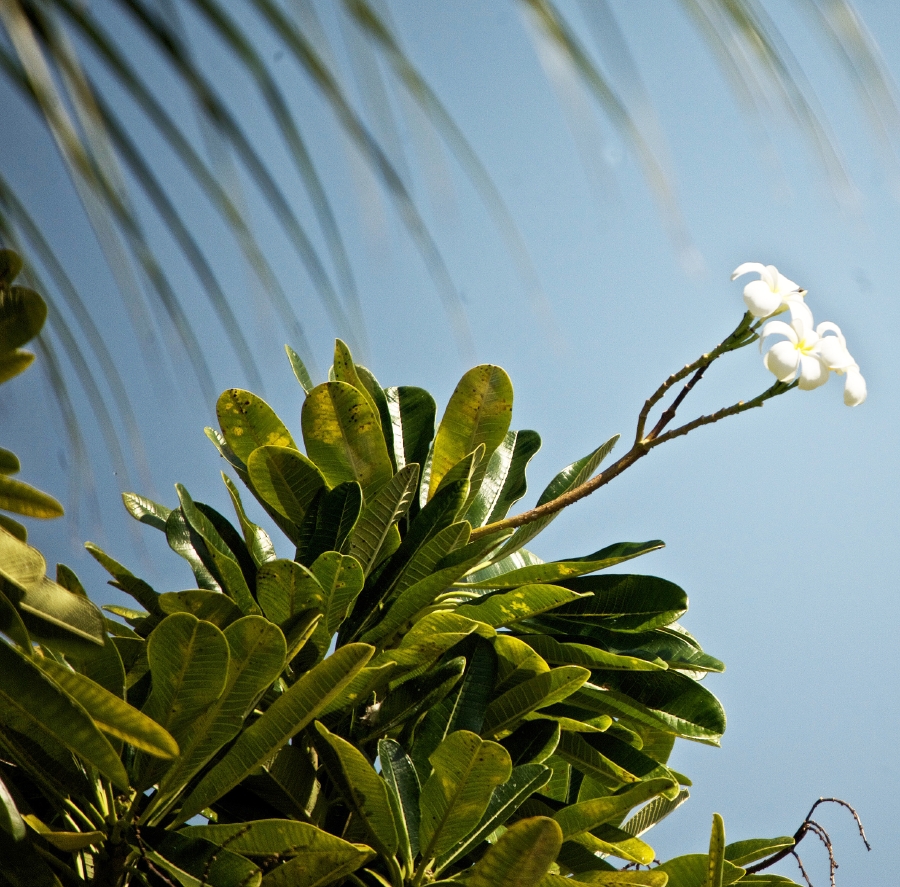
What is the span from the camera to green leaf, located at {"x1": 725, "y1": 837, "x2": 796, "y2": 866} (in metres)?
1.29

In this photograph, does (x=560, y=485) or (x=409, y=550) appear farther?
(x=560, y=485)

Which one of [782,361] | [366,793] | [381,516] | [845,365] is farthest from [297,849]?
[845,365]

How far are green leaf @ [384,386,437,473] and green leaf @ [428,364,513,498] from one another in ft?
0.16

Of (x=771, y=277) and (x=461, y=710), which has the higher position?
(x=771, y=277)

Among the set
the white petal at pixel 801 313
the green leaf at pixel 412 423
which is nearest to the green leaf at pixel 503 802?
the green leaf at pixel 412 423

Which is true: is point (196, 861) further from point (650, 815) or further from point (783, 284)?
point (783, 284)

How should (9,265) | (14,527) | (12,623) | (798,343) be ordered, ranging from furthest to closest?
(798,343)
(14,527)
(12,623)
(9,265)

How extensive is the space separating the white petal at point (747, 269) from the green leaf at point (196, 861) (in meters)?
1.07

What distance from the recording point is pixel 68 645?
0.76 m

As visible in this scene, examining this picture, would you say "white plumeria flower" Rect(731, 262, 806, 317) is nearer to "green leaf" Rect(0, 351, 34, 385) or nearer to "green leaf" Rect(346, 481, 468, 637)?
"green leaf" Rect(346, 481, 468, 637)

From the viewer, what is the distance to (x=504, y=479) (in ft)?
5.02

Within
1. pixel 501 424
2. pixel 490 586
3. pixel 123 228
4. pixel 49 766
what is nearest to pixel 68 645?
pixel 49 766

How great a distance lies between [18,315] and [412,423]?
95 cm

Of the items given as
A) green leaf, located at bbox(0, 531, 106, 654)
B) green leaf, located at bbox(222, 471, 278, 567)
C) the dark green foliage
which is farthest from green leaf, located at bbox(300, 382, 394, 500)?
green leaf, located at bbox(0, 531, 106, 654)
